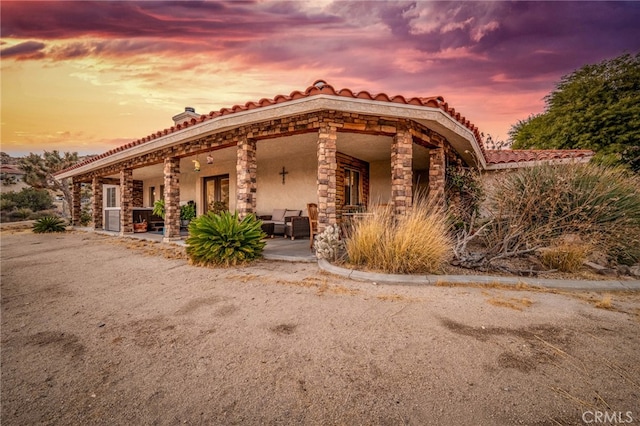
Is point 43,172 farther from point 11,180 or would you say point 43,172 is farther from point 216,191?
point 216,191

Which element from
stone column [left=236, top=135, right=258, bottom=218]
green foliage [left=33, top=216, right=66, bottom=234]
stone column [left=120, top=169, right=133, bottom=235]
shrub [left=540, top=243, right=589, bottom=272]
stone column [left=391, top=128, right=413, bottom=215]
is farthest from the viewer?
green foliage [left=33, top=216, right=66, bottom=234]

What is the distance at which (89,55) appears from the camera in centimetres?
583

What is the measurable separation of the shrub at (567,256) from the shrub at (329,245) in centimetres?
335

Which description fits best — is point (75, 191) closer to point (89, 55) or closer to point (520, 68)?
point (89, 55)

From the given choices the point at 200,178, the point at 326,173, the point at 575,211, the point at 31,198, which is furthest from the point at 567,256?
the point at 31,198

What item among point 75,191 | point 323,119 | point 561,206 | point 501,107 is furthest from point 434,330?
point 75,191

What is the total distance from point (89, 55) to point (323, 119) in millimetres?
5768

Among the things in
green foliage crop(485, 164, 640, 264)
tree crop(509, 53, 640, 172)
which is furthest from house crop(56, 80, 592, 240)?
tree crop(509, 53, 640, 172)

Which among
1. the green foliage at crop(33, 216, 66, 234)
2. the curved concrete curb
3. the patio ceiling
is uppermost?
the patio ceiling

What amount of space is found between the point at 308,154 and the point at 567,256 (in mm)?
7130

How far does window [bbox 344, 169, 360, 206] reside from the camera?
9.05 meters

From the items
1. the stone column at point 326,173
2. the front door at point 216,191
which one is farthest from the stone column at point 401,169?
the front door at point 216,191

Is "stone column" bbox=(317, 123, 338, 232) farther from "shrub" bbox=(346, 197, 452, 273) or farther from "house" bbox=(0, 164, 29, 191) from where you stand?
"house" bbox=(0, 164, 29, 191)

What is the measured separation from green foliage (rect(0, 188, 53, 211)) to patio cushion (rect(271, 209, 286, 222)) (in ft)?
77.6
